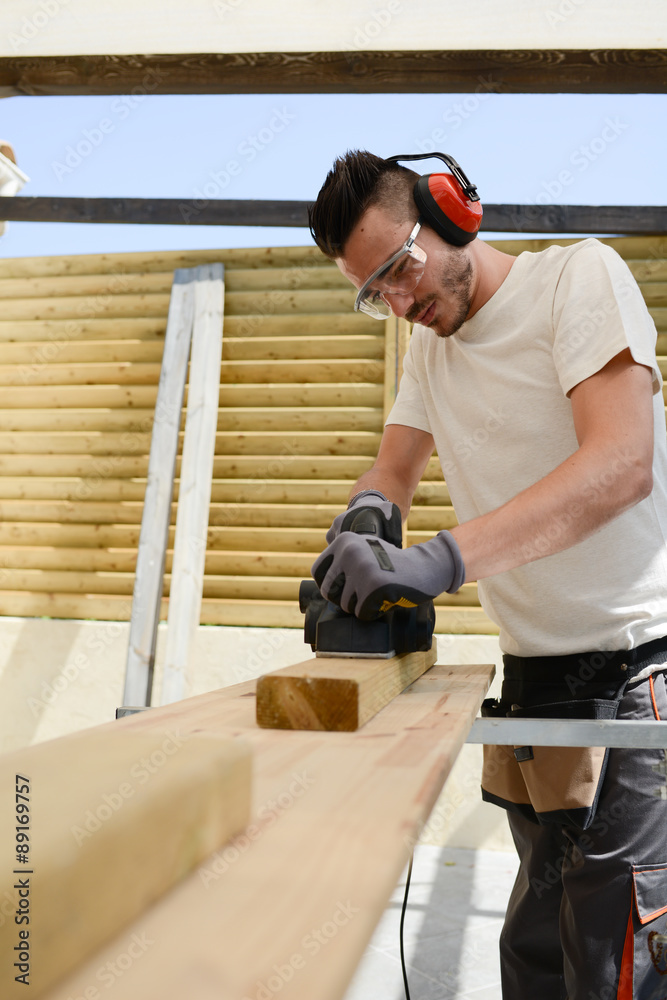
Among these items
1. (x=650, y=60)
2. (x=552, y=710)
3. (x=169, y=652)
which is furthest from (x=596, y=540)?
(x=169, y=652)

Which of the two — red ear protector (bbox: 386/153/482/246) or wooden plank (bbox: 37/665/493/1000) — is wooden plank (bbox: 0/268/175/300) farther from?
wooden plank (bbox: 37/665/493/1000)

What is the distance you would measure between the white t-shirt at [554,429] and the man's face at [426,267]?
0.06 m

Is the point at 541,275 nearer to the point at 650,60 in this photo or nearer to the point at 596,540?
the point at 596,540

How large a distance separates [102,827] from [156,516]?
4660 mm

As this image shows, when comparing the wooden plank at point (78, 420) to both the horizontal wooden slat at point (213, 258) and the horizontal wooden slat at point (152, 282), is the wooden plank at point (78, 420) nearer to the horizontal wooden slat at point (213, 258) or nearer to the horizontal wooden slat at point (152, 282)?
the horizontal wooden slat at point (152, 282)

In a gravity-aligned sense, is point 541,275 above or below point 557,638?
above

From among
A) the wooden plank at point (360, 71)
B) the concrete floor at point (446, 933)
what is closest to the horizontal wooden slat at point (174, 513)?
the concrete floor at point (446, 933)

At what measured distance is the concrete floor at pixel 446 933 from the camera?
9.69 ft

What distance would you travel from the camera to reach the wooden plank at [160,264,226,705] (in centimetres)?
486

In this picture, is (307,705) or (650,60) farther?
(650,60)

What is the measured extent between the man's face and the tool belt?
2.65 ft

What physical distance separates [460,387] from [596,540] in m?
0.49

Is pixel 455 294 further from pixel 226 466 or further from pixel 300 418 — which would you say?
pixel 226 466

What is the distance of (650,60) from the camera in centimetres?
244
